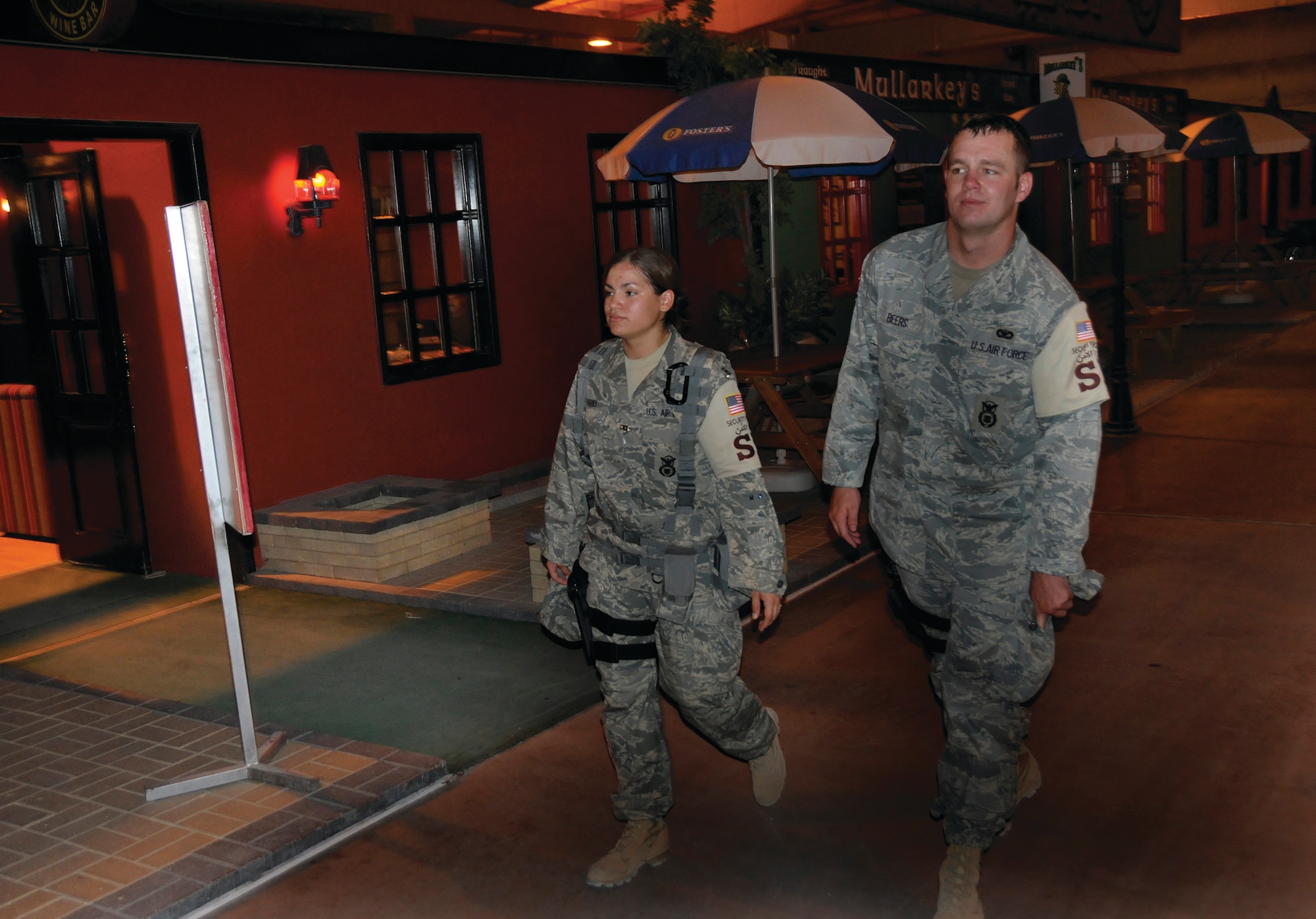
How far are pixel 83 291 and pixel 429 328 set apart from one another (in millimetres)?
2345

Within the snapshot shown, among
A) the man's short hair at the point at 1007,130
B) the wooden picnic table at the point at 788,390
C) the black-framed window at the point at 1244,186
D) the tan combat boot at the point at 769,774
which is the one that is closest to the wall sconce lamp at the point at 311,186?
the wooden picnic table at the point at 788,390

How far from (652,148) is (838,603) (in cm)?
281

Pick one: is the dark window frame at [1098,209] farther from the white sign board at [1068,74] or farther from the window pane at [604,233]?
the window pane at [604,233]

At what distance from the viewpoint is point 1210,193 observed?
2959 centimetres

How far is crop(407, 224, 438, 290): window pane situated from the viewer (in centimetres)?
877

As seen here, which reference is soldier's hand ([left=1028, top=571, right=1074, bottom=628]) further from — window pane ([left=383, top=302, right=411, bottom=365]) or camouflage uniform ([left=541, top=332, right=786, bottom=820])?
window pane ([left=383, top=302, right=411, bottom=365])

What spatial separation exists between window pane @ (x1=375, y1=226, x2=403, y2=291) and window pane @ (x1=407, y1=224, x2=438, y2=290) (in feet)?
0.41

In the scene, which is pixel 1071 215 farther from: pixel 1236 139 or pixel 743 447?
pixel 743 447

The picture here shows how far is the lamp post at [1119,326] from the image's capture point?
401 inches

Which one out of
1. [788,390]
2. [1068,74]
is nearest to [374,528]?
[788,390]

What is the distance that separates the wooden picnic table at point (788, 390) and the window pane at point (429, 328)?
7.07 ft

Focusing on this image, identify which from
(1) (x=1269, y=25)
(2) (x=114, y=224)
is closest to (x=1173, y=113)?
(1) (x=1269, y=25)

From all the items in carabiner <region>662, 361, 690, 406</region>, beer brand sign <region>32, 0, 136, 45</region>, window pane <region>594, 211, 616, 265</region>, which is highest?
beer brand sign <region>32, 0, 136, 45</region>

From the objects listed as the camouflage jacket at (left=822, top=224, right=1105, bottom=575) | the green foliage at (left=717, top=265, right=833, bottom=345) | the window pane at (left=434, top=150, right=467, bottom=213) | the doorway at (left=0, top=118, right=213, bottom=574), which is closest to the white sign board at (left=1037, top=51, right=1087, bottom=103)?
the green foliage at (left=717, top=265, right=833, bottom=345)
